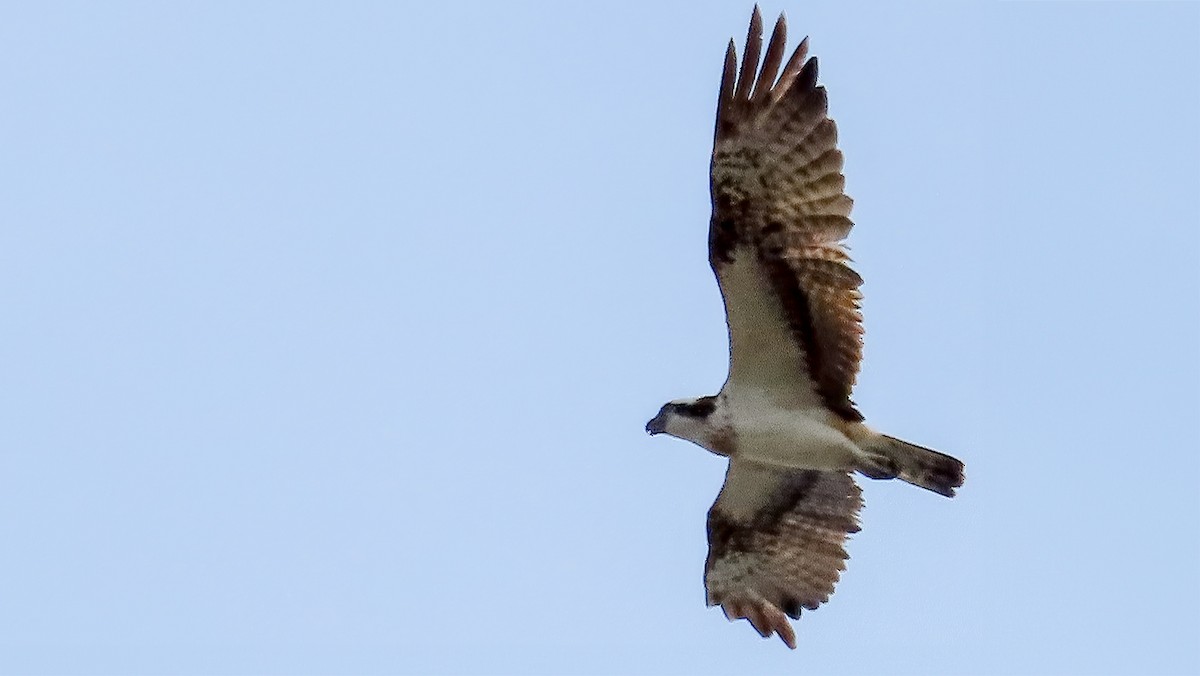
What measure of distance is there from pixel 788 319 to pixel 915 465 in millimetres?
1120

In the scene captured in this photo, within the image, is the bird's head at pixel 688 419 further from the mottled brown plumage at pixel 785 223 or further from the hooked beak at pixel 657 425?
the mottled brown plumage at pixel 785 223

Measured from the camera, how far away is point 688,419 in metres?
11.2

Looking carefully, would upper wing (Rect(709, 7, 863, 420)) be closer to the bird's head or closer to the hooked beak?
the bird's head

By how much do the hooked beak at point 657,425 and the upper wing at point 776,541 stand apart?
0.71 metres

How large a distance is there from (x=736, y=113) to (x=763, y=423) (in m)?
1.89

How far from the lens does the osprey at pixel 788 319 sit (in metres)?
10.5

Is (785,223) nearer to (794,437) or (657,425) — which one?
(794,437)

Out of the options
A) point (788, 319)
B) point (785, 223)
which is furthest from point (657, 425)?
point (785, 223)

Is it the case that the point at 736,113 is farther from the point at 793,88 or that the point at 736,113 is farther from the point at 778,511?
the point at 778,511

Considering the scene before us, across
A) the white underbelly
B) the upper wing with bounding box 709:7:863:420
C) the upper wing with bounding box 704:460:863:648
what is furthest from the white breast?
the upper wing with bounding box 704:460:863:648

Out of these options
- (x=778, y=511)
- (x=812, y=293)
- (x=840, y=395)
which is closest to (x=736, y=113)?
(x=812, y=293)

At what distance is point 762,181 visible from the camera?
10555mm

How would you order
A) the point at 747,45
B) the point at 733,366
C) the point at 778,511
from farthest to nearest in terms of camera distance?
1. the point at 778,511
2. the point at 733,366
3. the point at 747,45

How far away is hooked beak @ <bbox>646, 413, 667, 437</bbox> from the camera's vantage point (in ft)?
37.0
